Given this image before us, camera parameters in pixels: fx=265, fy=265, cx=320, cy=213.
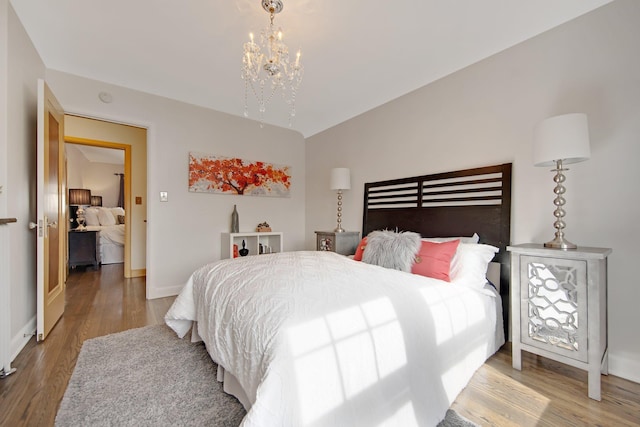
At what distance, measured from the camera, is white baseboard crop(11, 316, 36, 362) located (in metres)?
1.83

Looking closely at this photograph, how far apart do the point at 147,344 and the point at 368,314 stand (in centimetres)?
187

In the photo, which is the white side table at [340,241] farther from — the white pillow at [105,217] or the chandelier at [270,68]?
the white pillow at [105,217]

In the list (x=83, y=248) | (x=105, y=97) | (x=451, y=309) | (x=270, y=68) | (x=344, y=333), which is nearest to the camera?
(x=344, y=333)

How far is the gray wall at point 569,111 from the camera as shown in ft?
5.42

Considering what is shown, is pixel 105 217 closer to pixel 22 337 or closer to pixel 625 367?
pixel 22 337

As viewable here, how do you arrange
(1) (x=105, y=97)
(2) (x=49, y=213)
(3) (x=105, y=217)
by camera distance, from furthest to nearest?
(3) (x=105, y=217), (1) (x=105, y=97), (2) (x=49, y=213)

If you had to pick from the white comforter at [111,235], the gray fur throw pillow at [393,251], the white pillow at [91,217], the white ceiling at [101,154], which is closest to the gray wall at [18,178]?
the gray fur throw pillow at [393,251]

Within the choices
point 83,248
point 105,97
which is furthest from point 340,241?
point 83,248

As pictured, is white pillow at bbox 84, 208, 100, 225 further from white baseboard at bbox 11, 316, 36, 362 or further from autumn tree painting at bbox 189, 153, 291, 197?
white baseboard at bbox 11, 316, 36, 362

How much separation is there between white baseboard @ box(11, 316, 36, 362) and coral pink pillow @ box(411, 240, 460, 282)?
286 centimetres

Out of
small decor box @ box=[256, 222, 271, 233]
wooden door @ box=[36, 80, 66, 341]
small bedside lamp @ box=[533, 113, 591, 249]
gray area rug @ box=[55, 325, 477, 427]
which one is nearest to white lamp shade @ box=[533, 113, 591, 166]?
small bedside lamp @ box=[533, 113, 591, 249]

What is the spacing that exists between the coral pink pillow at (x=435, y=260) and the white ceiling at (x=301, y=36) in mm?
1669

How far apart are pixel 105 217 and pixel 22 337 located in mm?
5097

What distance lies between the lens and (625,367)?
164 centimetres
